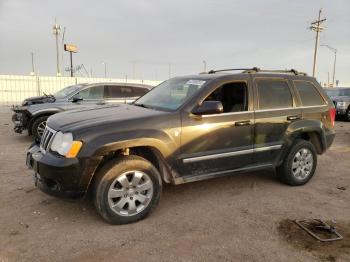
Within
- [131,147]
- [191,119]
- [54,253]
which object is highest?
[191,119]

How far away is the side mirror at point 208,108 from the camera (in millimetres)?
4012

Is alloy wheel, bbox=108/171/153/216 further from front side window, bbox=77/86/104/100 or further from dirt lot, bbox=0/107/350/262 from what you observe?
front side window, bbox=77/86/104/100

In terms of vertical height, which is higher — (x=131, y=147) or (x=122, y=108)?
(x=122, y=108)

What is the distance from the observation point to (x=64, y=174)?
3.42 m

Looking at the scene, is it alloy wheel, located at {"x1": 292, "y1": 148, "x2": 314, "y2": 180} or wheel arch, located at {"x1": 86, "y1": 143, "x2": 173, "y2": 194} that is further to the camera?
alloy wheel, located at {"x1": 292, "y1": 148, "x2": 314, "y2": 180}

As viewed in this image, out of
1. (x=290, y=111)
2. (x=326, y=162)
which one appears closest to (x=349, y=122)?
(x=326, y=162)

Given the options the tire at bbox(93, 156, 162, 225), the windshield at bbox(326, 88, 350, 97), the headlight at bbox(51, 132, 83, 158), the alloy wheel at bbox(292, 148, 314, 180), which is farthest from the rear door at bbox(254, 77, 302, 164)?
the windshield at bbox(326, 88, 350, 97)

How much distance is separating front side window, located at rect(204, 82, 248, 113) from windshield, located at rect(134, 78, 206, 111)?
335 mm

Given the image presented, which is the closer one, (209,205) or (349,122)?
(209,205)

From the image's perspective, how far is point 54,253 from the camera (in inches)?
122

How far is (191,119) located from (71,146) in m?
1.49

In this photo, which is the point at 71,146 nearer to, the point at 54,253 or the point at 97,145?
the point at 97,145

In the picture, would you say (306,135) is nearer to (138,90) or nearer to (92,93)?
(138,90)

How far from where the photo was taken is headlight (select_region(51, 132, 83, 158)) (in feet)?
11.3
